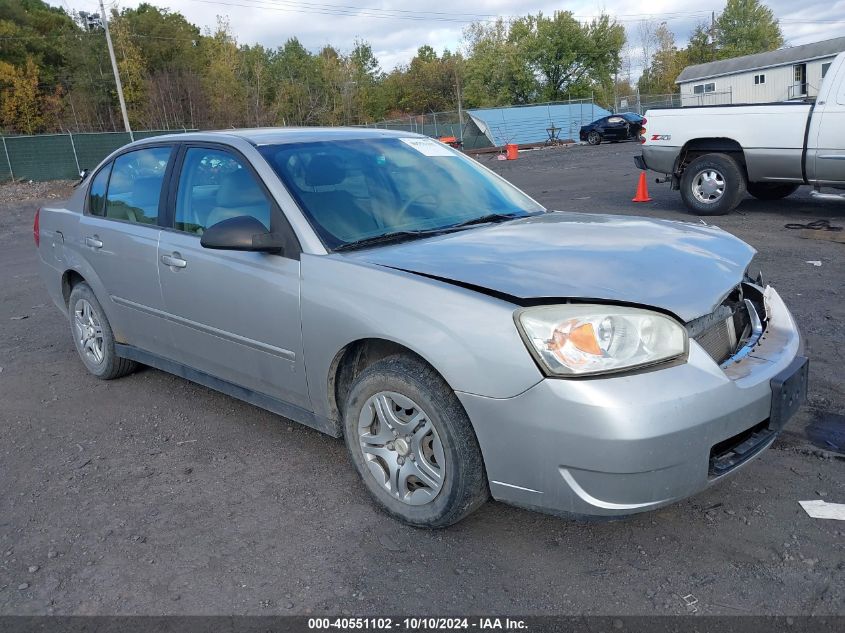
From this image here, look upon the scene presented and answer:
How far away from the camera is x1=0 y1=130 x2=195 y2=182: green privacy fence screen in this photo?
90.3 ft

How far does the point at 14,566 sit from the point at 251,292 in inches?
58.8

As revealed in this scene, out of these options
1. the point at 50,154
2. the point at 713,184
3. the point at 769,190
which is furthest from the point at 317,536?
the point at 50,154

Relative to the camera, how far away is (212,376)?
402cm

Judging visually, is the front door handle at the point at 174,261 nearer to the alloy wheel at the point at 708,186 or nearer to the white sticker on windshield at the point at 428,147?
the white sticker on windshield at the point at 428,147

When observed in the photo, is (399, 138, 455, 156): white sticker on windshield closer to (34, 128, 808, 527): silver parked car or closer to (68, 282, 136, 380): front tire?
(34, 128, 808, 527): silver parked car

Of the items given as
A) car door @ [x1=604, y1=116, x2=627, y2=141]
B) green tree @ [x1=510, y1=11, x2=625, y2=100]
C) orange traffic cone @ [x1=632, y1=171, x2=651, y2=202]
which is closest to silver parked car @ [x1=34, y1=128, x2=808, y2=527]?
orange traffic cone @ [x1=632, y1=171, x2=651, y2=202]

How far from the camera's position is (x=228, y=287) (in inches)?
143

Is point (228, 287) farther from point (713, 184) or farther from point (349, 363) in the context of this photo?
point (713, 184)

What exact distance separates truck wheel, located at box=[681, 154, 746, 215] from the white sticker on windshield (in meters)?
6.74

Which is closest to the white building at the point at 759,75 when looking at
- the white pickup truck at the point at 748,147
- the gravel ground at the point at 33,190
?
the white pickup truck at the point at 748,147

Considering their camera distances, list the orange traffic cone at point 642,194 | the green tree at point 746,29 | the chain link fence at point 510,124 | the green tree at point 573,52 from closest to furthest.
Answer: the orange traffic cone at point 642,194
the chain link fence at point 510,124
the green tree at point 573,52
the green tree at point 746,29

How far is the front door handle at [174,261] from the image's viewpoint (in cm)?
393

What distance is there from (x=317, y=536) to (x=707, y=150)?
353 inches

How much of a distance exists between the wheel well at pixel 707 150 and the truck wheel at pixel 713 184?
9cm
